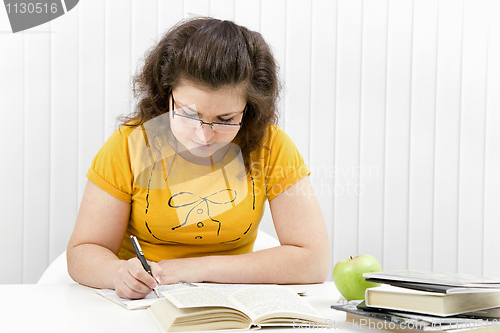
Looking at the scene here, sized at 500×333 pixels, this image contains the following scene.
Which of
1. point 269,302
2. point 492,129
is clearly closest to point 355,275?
point 269,302

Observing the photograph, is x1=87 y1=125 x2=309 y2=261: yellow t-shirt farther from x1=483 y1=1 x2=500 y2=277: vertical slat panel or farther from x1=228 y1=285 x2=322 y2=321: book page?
x1=483 y1=1 x2=500 y2=277: vertical slat panel

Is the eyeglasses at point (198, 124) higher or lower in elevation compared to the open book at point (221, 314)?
higher

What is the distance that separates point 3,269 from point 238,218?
1.11m

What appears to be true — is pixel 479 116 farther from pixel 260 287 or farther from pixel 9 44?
pixel 9 44

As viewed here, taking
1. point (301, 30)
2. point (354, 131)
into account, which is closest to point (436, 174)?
point (354, 131)

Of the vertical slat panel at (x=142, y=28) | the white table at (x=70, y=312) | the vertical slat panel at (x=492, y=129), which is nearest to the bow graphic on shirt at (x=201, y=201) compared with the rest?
the white table at (x=70, y=312)

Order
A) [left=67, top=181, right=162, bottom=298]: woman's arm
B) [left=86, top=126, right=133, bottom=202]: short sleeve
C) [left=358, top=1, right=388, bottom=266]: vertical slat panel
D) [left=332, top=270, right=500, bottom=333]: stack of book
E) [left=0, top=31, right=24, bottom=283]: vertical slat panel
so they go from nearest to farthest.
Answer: [left=332, top=270, right=500, bottom=333]: stack of book
[left=67, top=181, right=162, bottom=298]: woman's arm
[left=86, top=126, right=133, bottom=202]: short sleeve
[left=0, top=31, right=24, bottom=283]: vertical slat panel
[left=358, top=1, right=388, bottom=266]: vertical slat panel

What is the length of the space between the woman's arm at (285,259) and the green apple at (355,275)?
0.29 m

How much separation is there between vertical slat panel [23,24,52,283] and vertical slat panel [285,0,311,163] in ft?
3.15

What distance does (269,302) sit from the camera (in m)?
0.77

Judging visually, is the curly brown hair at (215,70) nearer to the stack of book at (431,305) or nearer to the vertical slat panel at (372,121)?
Answer: the stack of book at (431,305)

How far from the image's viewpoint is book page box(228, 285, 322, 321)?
738 millimetres

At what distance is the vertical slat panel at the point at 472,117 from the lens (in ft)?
6.61

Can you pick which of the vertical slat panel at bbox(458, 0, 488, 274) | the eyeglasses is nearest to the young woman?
the eyeglasses
